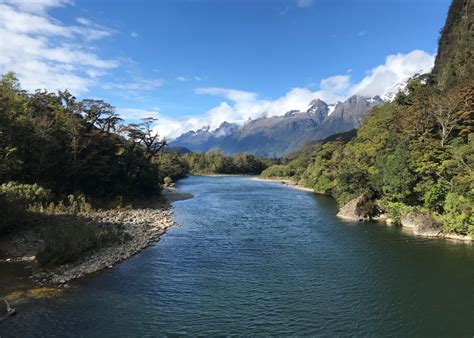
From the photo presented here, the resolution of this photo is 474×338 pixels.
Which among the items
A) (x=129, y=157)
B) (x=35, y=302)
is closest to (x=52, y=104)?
(x=129, y=157)

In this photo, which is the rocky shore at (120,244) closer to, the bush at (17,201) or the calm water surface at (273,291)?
the calm water surface at (273,291)

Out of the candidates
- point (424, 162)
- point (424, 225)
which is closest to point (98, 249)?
point (424, 225)

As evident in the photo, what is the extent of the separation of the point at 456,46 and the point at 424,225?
191 ft

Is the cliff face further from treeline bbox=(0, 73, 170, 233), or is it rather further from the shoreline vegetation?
treeline bbox=(0, 73, 170, 233)

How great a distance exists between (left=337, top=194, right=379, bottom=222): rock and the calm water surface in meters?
8.52

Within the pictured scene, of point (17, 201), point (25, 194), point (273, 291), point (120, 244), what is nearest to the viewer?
point (273, 291)

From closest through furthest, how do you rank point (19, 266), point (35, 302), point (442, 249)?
point (35, 302)
point (19, 266)
point (442, 249)

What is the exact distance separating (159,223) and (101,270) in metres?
14.9

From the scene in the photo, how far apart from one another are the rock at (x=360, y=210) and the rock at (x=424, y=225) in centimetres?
520

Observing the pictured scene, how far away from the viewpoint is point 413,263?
24250 millimetres

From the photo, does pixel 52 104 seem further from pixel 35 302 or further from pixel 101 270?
pixel 35 302

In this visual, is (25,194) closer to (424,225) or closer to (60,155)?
(60,155)

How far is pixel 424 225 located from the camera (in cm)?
3259

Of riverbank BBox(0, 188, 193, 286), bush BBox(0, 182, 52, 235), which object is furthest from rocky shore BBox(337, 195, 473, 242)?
bush BBox(0, 182, 52, 235)
